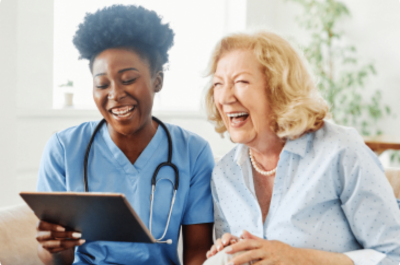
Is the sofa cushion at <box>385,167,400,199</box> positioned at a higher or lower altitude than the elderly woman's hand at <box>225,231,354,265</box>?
higher

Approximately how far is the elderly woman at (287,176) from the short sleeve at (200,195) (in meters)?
0.03

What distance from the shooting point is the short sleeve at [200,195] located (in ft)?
4.55

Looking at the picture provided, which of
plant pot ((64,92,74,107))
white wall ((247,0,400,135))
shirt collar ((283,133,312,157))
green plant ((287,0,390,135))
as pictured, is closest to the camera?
shirt collar ((283,133,312,157))

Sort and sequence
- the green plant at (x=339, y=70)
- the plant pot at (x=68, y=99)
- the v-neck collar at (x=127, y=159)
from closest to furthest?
the v-neck collar at (x=127, y=159) → the plant pot at (x=68, y=99) → the green plant at (x=339, y=70)

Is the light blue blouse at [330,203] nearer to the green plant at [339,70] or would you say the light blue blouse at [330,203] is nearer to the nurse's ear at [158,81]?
the nurse's ear at [158,81]

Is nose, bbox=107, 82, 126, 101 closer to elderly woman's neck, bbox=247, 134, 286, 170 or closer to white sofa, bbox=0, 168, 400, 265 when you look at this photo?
elderly woman's neck, bbox=247, 134, 286, 170

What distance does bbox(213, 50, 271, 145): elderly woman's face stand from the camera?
4.15 ft

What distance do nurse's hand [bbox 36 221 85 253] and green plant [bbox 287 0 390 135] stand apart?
336 centimetres

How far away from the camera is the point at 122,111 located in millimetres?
1277

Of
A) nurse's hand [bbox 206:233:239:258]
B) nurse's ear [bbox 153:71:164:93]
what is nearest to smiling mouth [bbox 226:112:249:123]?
nurse's ear [bbox 153:71:164:93]

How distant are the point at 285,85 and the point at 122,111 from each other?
505 millimetres

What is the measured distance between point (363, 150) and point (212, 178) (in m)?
0.50

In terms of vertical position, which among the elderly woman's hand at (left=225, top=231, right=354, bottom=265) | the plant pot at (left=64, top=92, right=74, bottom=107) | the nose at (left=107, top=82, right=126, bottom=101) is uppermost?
the nose at (left=107, top=82, right=126, bottom=101)

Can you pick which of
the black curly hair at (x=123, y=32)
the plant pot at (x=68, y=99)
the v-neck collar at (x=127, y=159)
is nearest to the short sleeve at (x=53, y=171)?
the v-neck collar at (x=127, y=159)
